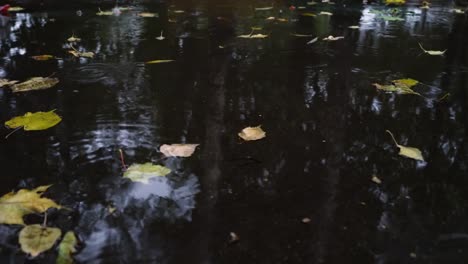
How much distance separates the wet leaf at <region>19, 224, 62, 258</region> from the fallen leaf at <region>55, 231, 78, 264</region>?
0.03 m

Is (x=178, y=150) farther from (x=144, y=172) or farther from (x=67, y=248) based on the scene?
(x=67, y=248)

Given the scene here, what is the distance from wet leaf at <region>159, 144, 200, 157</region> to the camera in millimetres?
1674

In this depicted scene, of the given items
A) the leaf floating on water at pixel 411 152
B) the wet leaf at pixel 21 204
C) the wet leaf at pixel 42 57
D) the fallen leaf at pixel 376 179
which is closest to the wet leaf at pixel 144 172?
the wet leaf at pixel 21 204

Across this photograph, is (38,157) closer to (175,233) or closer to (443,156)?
(175,233)

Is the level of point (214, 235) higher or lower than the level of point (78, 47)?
lower

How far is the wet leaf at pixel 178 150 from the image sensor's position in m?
1.67

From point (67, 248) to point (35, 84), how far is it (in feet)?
5.15

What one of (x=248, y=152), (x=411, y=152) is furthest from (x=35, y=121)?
(x=411, y=152)

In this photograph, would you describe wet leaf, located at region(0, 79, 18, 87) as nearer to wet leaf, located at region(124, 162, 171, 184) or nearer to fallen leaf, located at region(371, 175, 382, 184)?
wet leaf, located at region(124, 162, 171, 184)

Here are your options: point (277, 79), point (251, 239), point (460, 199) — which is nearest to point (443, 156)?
point (460, 199)

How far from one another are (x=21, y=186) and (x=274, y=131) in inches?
40.5

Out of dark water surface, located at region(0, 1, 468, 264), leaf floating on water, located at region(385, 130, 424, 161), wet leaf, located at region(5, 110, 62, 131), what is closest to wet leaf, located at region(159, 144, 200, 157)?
dark water surface, located at region(0, 1, 468, 264)

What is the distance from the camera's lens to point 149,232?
124 centimetres

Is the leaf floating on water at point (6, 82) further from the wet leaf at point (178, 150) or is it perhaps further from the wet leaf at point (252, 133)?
the wet leaf at point (252, 133)
